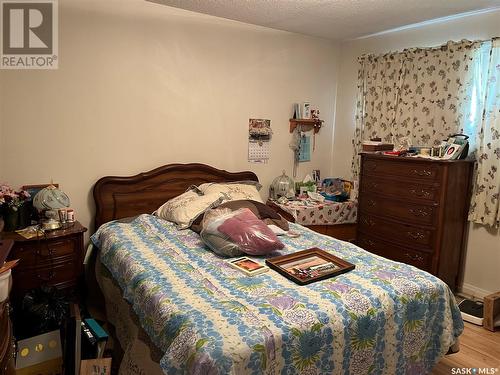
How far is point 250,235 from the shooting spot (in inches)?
89.7

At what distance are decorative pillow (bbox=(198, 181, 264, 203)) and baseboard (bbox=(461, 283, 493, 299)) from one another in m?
2.00

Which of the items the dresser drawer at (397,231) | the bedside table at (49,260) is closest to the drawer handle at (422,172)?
the dresser drawer at (397,231)

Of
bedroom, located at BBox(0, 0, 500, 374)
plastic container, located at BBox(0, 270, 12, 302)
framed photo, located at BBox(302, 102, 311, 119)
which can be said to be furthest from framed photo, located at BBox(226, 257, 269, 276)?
framed photo, located at BBox(302, 102, 311, 119)

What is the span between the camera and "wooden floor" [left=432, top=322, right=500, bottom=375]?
2.35 m

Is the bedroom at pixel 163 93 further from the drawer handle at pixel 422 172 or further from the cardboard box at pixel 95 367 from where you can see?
the cardboard box at pixel 95 367

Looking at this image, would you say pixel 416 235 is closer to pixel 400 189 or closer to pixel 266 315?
pixel 400 189

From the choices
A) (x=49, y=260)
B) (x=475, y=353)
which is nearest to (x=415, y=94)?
(x=475, y=353)

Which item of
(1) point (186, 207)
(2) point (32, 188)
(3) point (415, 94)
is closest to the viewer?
(2) point (32, 188)

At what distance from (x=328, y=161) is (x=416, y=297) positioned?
269 cm

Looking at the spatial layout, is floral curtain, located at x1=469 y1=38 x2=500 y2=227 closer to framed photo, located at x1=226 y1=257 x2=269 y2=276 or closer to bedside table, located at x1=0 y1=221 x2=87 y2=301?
framed photo, located at x1=226 y1=257 x2=269 y2=276

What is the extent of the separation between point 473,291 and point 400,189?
3.70 ft

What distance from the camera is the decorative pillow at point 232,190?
319 centimetres

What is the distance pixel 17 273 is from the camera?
7.68 ft

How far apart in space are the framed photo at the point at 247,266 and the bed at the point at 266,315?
0.04m
